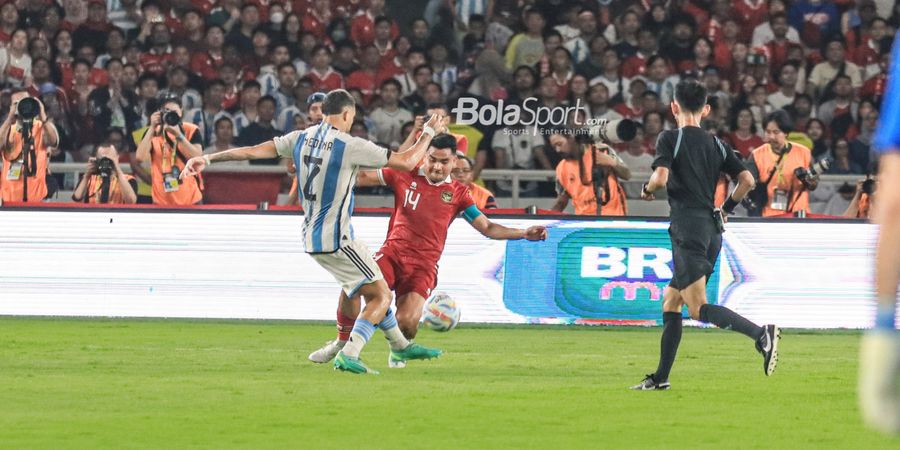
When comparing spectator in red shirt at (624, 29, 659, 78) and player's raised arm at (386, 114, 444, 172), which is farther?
spectator in red shirt at (624, 29, 659, 78)

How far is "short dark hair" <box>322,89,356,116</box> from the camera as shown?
10.4 meters

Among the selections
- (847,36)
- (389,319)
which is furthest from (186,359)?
(847,36)

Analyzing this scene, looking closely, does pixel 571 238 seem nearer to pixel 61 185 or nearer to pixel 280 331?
pixel 280 331

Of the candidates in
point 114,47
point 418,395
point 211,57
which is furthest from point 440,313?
point 114,47

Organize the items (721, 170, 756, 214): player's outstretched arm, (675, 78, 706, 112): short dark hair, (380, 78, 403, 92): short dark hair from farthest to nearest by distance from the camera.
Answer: (380, 78, 403, 92): short dark hair
(721, 170, 756, 214): player's outstretched arm
(675, 78, 706, 112): short dark hair

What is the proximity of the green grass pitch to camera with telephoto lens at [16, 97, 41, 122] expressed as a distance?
3.14 metres

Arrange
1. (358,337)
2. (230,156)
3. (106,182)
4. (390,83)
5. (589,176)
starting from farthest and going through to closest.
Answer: (390,83)
(589,176)
(106,182)
(358,337)
(230,156)

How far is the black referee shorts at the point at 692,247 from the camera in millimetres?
9688

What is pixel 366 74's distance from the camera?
19.6m

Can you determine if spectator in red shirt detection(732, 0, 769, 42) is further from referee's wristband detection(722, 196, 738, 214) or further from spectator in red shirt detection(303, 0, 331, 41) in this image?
referee's wristband detection(722, 196, 738, 214)

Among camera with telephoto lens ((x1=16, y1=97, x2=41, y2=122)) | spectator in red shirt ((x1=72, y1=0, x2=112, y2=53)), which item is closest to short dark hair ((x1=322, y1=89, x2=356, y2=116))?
camera with telephoto lens ((x1=16, y1=97, x2=41, y2=122))

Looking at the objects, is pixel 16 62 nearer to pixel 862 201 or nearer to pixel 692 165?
pixel 862 201

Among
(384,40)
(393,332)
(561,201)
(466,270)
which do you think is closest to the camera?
(393,332)

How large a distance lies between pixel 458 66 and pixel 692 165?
1047 cm
